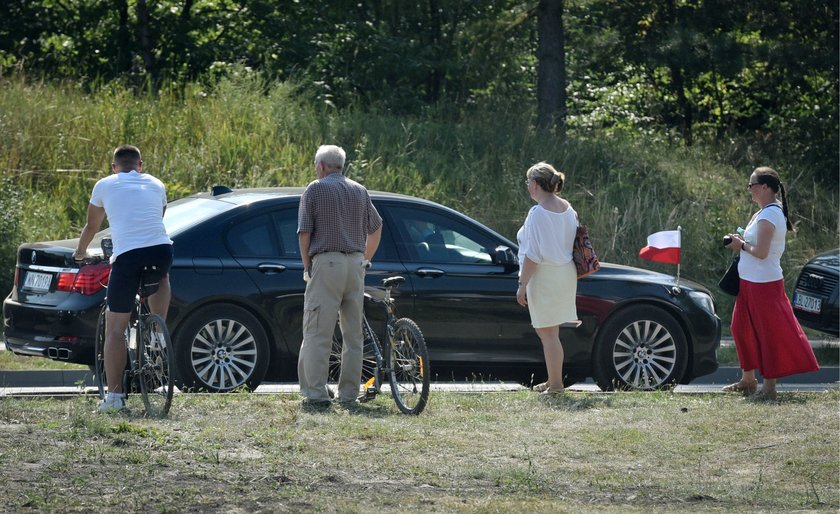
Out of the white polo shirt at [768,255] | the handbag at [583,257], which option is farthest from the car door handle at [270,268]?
the white polo shirt at [768,255]

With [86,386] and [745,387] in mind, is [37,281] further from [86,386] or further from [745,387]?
[745,387]

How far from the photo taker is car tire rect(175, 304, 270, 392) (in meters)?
9.96

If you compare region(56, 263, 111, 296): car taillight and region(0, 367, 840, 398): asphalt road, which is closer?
region(56, 263, 111, 296): car taillight

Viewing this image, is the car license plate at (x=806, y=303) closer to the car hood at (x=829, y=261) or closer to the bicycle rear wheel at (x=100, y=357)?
the car hood at (x=829, y=261)

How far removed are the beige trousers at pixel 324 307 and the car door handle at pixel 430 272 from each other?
1.44 m

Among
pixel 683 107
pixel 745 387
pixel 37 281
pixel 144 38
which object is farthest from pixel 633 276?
pixel 683 107

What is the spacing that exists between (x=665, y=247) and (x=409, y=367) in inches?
123

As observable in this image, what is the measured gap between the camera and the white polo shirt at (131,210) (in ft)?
28.5

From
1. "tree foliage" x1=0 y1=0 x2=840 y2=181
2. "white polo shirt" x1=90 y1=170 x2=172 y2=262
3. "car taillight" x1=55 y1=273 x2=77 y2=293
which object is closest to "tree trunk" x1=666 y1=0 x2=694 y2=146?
"tree foliage" x1=0 y1=0 x2=840 y2=181

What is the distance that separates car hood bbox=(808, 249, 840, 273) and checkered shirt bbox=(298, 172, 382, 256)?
6508 millimetres

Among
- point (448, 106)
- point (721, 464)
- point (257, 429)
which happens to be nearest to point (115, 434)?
point (257, 429)

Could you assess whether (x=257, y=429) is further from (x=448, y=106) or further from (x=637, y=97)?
(x=637, y=97)

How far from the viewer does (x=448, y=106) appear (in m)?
24.8

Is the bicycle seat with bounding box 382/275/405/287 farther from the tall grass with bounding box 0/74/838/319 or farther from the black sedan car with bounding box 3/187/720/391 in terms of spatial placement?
the tall grass with bounding box 0/74/838/319
